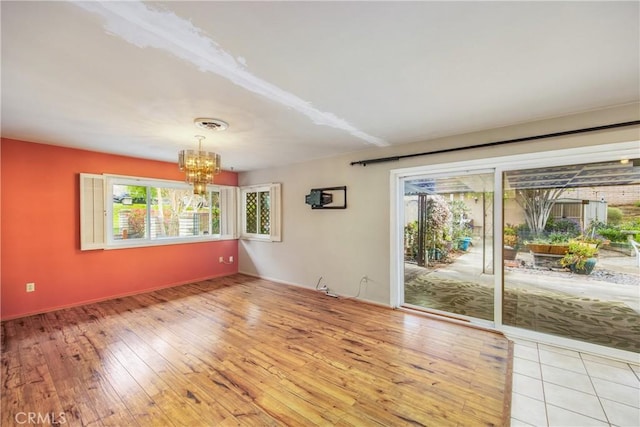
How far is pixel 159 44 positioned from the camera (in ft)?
5.13

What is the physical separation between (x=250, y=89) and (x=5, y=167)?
3805mm

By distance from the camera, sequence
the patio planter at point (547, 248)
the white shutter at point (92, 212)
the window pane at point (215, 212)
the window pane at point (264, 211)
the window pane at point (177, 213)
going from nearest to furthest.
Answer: the patio planter at point (547, 248), the white shutter at point (92, 212), the window pane at point (177, 213), the window pane at point (264, 211), the window pane at point (215, 212)

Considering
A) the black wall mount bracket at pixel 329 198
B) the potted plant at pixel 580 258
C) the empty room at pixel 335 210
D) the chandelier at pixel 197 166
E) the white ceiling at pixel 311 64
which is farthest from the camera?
the black wall mount bracket at pixel 329 198

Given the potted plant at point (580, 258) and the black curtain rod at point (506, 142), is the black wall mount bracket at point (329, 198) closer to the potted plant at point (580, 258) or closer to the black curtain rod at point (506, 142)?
the black curtain rod at point (506, 142)

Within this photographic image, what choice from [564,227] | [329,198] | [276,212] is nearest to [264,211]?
[276,212]

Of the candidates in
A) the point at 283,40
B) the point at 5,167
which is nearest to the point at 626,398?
the point at 283,40

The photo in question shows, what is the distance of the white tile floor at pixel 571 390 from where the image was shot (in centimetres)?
180

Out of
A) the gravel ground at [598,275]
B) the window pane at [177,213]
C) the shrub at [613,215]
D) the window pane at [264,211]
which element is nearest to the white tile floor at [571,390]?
the gravel ground at [598,275]

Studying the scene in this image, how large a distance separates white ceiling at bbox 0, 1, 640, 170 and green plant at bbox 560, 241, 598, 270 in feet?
4.57

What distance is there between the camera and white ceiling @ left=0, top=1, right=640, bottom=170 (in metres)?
1.34

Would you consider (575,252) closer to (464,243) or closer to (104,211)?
(464,243)

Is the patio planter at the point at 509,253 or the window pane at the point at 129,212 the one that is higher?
the window pane at the point at 129,212

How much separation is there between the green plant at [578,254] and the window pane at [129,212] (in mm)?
6176

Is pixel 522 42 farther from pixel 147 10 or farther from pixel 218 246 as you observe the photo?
pixel 218 246
